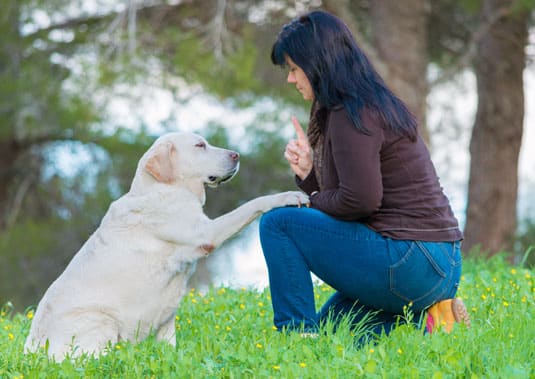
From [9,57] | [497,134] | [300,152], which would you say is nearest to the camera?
[300,152]

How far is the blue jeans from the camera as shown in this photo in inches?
147

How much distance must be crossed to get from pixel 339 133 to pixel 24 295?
10845mm

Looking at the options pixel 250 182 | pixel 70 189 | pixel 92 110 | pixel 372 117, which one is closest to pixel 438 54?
pixel 250 182

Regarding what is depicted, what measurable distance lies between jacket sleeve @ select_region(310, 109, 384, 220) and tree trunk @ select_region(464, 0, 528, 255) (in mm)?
7019

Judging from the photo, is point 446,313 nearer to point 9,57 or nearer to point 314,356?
point 314,356

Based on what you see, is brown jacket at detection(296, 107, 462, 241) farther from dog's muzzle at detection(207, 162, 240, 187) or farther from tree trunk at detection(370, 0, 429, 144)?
tree trunk at detection(370, 0, 429, 144)

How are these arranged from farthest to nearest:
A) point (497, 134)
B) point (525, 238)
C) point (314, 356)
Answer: point (525, 238), point (497, 134), point (314, 356)

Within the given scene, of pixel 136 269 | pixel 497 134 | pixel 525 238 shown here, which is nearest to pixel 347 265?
pixel 136 269

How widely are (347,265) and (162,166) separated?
3.62 ft

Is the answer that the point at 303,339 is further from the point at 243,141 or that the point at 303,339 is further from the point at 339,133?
the point at 243,141

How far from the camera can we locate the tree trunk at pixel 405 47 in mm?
9625

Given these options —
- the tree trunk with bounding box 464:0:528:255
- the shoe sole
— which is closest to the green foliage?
the tree trunk with bounding box 464:0:528:255

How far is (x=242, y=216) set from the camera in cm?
392

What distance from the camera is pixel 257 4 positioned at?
35.8 ft
